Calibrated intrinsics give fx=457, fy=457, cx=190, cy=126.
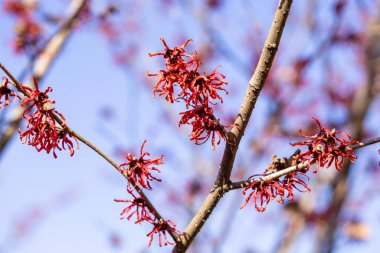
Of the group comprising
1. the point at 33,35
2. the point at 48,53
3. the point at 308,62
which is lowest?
the point at 48,53

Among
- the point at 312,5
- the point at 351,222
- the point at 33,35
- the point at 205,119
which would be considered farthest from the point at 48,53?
the point at 351,222

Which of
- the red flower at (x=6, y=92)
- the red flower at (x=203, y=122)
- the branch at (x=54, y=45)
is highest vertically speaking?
the branch at (x=54, y=45)

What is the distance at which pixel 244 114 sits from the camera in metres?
2.34

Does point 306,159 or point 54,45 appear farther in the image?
point 54,45

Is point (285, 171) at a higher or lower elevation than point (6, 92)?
higher

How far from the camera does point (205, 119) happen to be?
7.63 feet

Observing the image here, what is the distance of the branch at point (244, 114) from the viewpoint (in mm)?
2314

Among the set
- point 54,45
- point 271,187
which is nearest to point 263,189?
point 271,187

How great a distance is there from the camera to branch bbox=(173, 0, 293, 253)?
2314 mm

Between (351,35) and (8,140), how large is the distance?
6.59 meters

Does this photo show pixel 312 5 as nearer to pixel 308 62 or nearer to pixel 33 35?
pixel 308 62

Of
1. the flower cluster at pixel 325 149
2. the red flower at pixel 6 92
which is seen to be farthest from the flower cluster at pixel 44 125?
the flower cluster at pixel 325 149

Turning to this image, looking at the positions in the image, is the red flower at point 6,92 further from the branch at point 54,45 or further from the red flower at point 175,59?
the branch at point 54,45

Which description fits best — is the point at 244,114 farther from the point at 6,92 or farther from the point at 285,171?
the point at 6,92
